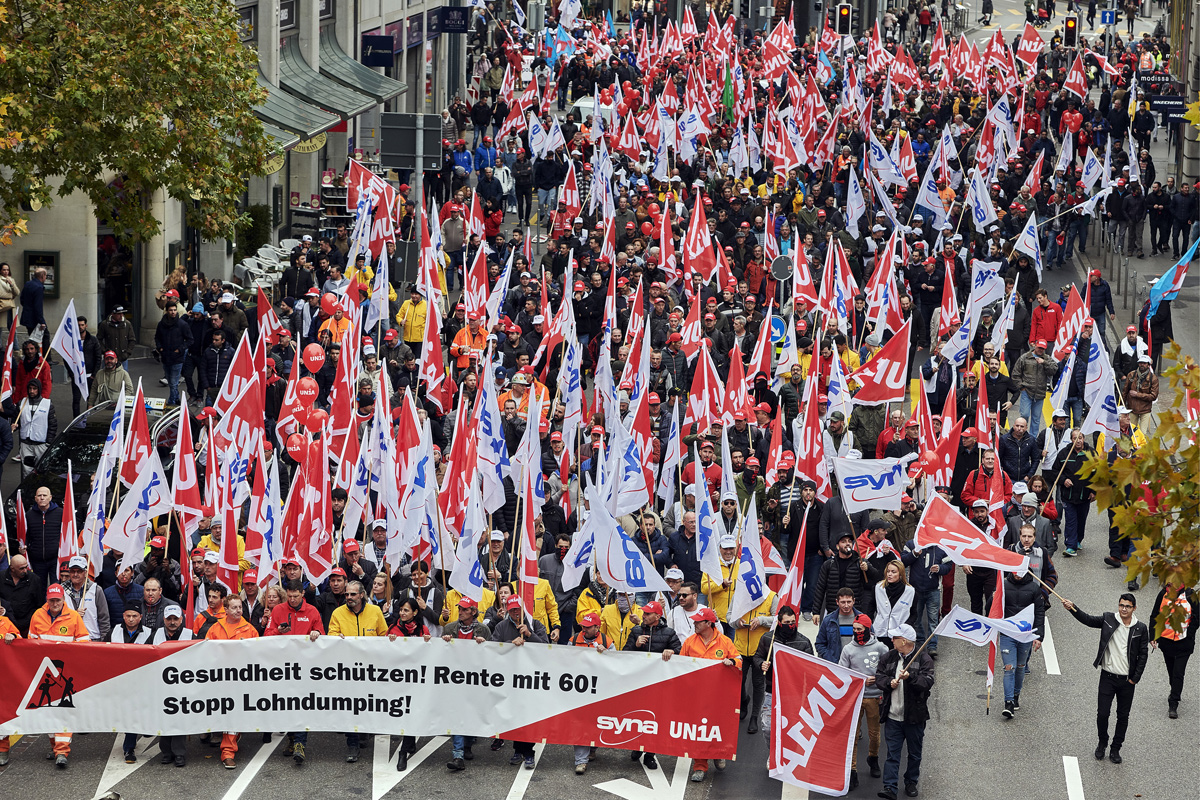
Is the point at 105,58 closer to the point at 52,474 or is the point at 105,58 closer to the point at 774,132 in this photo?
the point at 52,474

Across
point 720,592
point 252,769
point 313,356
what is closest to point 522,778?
point 252,769

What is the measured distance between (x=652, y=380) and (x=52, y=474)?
23.9ft

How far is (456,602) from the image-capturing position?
16188 millimetres

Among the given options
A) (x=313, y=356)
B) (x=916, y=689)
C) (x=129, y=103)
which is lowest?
(x=916, y=689)

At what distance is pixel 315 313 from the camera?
25812mm

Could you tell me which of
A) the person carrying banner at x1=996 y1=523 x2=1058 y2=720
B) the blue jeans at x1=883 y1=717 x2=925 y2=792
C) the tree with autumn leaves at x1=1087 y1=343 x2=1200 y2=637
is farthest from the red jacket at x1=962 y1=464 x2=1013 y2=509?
the tree with autumn leaves at x1=1087 y1=343 x2=1200 y2=637

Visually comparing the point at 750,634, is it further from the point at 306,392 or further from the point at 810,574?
the point at 306,392

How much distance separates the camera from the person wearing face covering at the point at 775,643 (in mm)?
15359

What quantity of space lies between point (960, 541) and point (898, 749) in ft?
7.63

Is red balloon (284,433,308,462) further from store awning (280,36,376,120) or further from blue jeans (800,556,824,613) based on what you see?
store awning (280,36,376,120)

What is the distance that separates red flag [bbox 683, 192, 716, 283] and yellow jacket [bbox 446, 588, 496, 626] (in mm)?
11736

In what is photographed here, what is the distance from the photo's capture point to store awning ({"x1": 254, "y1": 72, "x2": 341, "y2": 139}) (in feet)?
111

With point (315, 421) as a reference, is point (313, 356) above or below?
above

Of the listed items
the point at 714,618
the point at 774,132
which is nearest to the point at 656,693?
the point at 714,618
